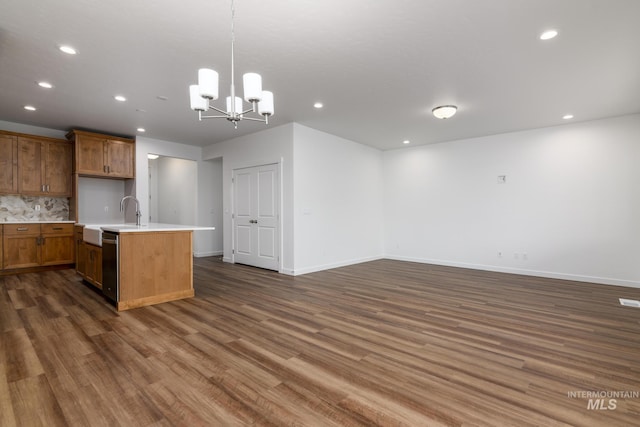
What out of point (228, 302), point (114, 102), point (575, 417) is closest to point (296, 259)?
point (228, 302)

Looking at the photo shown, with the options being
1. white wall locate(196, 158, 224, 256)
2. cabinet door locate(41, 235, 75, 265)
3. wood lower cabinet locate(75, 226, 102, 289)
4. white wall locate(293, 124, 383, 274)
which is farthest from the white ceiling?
white wall locate(196, 158, 224, 256)

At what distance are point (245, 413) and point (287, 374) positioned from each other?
469 millimetres

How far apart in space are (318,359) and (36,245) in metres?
6.16

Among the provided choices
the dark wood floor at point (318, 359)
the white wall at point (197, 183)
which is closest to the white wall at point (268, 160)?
→ the white wall at point (197, 183)

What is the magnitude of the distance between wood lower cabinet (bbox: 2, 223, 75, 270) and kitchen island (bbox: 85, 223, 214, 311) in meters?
2.73

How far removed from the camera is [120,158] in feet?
20.6

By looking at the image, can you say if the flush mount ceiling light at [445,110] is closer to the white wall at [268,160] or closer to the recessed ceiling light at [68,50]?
the white wall at [268,160]

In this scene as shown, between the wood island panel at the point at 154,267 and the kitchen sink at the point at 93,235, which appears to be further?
the kitchen sink at the point at 93,235

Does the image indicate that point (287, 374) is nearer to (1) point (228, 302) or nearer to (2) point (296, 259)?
(1) point (228, 302)

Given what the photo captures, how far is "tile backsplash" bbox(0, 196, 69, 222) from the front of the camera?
5691 mm

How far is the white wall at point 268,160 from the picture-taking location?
555cm

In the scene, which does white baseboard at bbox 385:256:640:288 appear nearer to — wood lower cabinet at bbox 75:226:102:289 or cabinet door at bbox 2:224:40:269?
wood lower cabinet at bbox 75:226:102:289

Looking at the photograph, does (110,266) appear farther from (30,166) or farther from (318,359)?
(30,166)

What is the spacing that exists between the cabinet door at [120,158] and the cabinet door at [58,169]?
747 millimetres
